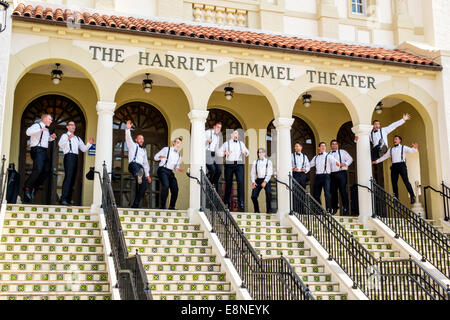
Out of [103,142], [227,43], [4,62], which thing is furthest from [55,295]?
[227,43]

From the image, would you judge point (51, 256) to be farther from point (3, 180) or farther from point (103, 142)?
point (103, 142)

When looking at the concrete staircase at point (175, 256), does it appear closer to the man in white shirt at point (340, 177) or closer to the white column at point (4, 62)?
the white column at point (4, 62)

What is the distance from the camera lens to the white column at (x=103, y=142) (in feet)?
43.0

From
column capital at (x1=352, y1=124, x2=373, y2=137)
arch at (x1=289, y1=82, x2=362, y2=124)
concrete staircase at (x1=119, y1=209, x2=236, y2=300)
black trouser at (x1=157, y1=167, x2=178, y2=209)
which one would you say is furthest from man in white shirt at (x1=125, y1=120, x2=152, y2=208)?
column capital at (x1=352, y1=124, x2=373, y2=137)

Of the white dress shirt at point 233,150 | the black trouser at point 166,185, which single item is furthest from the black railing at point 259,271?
the white dress shirt at point 233,150

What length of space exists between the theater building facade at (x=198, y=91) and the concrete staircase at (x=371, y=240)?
1.36 feet

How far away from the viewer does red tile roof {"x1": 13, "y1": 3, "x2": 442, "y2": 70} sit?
44.5 feet

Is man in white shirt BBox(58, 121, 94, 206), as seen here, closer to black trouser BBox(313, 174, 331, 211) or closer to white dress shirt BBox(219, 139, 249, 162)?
white dress shirt BBox(219, 139, 249, 162)

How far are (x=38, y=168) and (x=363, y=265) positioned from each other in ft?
23.3

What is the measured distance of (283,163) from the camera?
573 inches

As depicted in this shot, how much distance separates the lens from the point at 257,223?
540 inches

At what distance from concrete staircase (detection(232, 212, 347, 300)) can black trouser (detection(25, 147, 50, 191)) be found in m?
4.41
